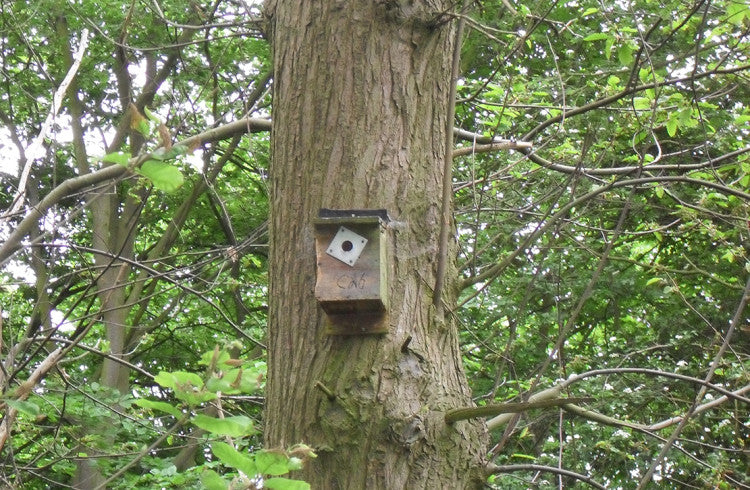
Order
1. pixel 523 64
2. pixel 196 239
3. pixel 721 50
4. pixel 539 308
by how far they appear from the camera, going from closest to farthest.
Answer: pixel 721 50, pixel 539 308, pixel 523 64, pixel 196 239

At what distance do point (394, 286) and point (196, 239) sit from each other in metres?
8.78

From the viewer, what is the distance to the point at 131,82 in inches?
377

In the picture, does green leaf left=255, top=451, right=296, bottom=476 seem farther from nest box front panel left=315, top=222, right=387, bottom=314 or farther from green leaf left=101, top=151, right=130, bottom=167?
nest box front panel left=315, top=222, right=387, bottom=314

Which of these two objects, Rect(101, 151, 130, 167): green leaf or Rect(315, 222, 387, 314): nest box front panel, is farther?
Rect(315, 222, 387, 314): nest box front panel

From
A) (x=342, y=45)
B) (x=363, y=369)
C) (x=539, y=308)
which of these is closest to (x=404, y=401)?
(x=363, y=369)

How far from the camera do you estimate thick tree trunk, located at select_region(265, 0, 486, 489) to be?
1.94 meters

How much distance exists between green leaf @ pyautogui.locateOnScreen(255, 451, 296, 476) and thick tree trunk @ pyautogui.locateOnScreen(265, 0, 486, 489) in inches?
30.6

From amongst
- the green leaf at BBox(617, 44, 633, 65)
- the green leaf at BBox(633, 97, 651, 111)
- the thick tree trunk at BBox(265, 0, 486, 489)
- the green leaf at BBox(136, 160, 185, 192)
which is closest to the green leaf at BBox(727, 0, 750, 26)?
the green leaf at BBox(617, 44, 633, 65)

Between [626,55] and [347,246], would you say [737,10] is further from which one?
[347,246]

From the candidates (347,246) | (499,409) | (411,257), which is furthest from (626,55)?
(499,409)

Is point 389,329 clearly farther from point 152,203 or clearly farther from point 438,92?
point 152,203

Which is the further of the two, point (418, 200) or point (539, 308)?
point (539, 308)

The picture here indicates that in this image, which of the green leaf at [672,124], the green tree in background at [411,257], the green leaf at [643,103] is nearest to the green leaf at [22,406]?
the green tree in background at [411,257]

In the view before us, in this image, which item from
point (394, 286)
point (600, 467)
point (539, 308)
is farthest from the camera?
point (539, 308)
